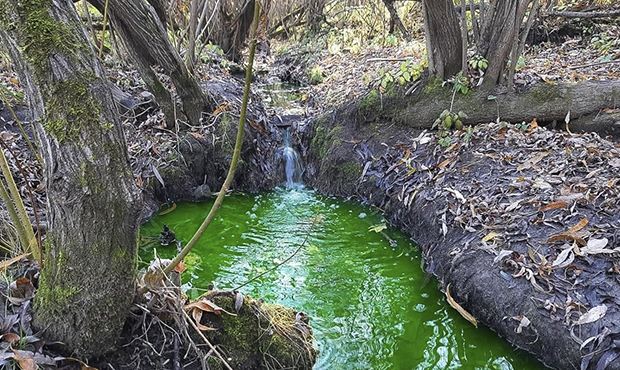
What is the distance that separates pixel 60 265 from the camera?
2.00 metres

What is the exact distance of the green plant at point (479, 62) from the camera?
205 inches

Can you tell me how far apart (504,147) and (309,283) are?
7.43 ft

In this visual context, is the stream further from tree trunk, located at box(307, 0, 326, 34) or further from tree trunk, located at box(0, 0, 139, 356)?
tree trunk, located at box(307, 0, 326, 34)

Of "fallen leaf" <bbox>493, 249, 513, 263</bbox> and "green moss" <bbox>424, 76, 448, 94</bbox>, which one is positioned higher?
"green moss" <bbox>424, 76, 448, 94</bbox>

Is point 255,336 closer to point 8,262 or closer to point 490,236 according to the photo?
point 8,262

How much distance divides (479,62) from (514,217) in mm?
2042

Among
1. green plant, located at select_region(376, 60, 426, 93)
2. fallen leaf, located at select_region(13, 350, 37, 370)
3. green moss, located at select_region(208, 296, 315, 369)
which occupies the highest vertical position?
green plant, located at select_region(376, 60, 426, 93)

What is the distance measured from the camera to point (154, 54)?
5.27 meters

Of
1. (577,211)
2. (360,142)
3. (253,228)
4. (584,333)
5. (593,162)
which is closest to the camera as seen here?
(584,333)

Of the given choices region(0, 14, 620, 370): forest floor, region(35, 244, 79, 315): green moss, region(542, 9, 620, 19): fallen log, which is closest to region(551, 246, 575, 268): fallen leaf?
region(0, 14, 620, 370): forest floor

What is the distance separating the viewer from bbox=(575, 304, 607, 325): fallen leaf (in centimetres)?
293

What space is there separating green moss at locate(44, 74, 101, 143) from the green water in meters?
1.23

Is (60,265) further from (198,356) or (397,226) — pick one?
(397,226)

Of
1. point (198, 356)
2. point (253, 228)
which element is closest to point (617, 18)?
point (253, 228)
